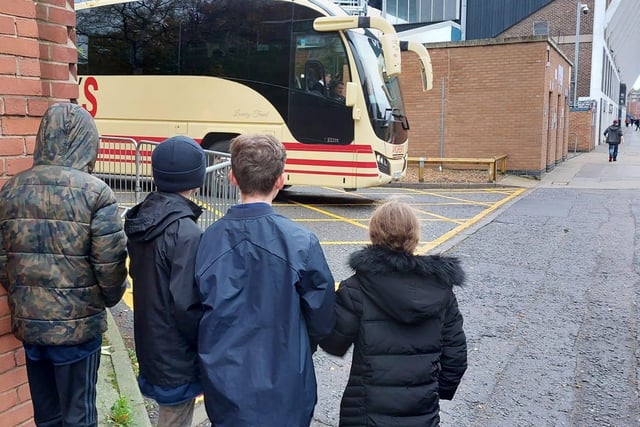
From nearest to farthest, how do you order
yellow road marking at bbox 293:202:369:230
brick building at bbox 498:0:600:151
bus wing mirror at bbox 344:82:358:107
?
yellow road marking at bbox 293:202:369:230 < bus wing mirror at bbox 344:82:358:107 < brick building at bbox 498:0:600:151

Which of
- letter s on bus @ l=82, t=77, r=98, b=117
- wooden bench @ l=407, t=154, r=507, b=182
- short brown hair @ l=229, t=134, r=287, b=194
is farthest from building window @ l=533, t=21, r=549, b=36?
short brown hair @ l=229, t=134, r=287, b=194

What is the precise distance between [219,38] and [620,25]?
4073cm

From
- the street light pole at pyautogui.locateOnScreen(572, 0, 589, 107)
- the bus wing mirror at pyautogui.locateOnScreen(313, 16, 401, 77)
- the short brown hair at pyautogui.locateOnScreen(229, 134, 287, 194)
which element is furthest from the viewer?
the street light pole at pyautogui.locateOnScreen(572, 0, 589, 107)

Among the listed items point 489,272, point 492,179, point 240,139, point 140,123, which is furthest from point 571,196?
point 240,139

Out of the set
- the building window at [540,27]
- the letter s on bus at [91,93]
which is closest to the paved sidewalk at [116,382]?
the letter s on bus at [91,93]

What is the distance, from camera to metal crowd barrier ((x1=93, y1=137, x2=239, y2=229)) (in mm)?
6105

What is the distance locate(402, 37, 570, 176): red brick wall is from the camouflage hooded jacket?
56.2 feet

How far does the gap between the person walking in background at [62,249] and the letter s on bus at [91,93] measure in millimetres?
11749

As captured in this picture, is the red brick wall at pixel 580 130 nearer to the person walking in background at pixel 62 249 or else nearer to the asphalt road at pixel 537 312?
the asphalt road at pixel 537 312

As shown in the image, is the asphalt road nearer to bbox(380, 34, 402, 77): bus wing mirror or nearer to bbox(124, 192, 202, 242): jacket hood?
bbox(124, 192, 202, 242): jacket hood

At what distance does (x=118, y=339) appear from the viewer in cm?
438

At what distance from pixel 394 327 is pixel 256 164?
891mm

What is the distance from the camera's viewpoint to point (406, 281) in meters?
2.46

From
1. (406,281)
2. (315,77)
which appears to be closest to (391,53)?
(315,77)
